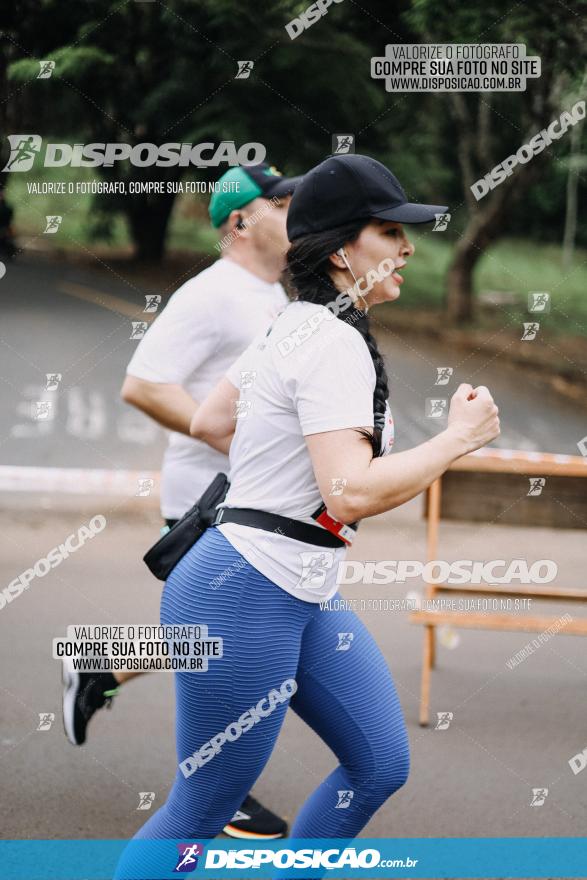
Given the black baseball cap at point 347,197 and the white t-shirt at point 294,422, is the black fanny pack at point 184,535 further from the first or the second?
the black baseball cap at point 347,197

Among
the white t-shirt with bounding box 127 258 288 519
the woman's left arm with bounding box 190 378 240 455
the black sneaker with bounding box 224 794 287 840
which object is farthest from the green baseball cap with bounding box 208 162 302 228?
the black sneaker with bounding box 224 794 287 840

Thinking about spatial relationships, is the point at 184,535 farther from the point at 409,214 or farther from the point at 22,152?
the point at 22,152

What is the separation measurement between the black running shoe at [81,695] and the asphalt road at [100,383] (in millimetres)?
4525

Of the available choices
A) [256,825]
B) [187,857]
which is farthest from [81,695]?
[187,857]

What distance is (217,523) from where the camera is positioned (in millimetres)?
2465

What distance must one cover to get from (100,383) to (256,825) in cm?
906

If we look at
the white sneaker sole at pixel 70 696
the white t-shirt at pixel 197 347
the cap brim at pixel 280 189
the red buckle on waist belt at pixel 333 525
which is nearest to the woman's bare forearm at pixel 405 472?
the red buckle on waist belt at pixel 333 525

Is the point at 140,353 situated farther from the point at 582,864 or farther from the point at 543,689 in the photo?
the point at 543,689

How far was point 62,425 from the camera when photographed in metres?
10.5

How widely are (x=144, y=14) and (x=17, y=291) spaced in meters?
4.27

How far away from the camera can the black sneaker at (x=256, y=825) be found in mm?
3578

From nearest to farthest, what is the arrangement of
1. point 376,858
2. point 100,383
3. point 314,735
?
point 376,858 → point 314,735 → point 100,383

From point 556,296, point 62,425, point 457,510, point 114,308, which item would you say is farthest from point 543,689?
point 556,296

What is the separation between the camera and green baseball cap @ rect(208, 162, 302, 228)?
3582 mm
